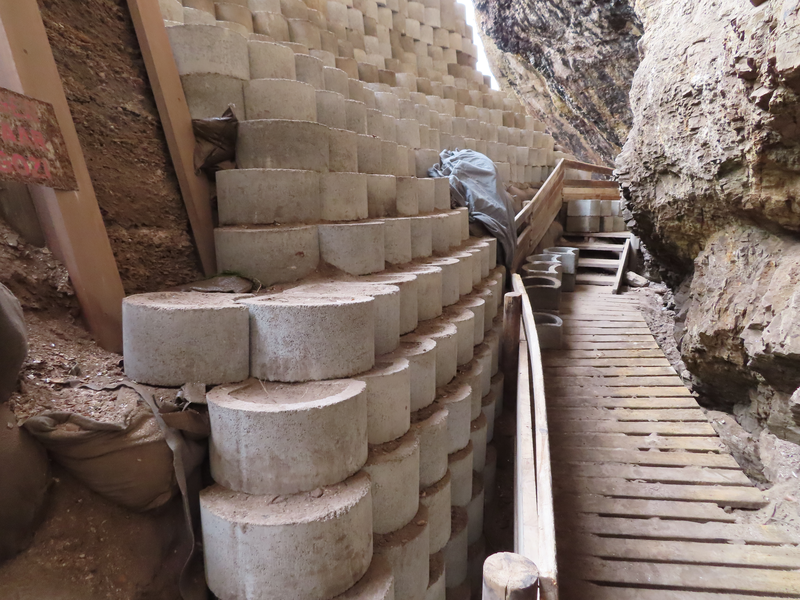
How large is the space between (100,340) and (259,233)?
0.77 m

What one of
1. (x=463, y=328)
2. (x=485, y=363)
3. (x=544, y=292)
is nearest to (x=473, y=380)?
(x=463, y=328)

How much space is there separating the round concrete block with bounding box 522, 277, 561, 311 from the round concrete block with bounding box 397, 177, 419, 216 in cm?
245

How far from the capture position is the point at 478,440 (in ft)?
10.0

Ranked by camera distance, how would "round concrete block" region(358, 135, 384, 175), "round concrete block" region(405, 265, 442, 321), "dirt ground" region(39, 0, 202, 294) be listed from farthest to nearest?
"round concrete block" region(358, 135, 384, 175)
"round concrete block" region(405, 265, 442, 321)
"dirt ground" region(39, 0, 202, 294)

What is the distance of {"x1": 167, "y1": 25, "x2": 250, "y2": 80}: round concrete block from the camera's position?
2436mm

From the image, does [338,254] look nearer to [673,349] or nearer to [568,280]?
[568,280]

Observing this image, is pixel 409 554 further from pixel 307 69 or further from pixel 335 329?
pixel 307 69

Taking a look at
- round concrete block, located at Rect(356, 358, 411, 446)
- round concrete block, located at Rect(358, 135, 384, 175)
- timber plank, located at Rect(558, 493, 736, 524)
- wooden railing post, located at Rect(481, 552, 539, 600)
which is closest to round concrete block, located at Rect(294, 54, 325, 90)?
round concrete block, located at Rect(358, 135, 384, 175)

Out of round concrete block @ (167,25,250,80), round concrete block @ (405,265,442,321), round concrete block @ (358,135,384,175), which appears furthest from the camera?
round concrete block @ (358,135,384,175)

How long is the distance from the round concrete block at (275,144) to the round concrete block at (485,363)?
1664 millimetres

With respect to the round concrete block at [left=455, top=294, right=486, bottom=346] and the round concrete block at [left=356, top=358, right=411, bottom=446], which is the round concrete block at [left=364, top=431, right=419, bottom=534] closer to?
the round concrete block at [left=356, top=358, right=411, bottom=446]

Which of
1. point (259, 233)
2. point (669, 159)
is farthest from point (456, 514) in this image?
point (669, 159)

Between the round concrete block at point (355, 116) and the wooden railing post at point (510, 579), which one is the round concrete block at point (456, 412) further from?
the round concrete block at point (355, 116)

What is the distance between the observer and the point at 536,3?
38.5 ft
